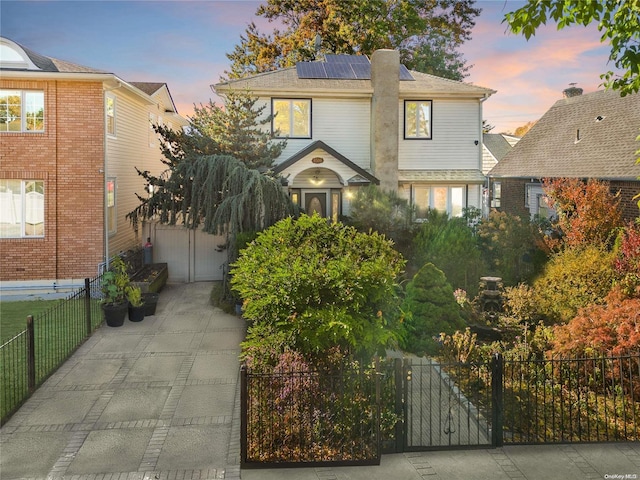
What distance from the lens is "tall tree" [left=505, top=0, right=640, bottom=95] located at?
954cm

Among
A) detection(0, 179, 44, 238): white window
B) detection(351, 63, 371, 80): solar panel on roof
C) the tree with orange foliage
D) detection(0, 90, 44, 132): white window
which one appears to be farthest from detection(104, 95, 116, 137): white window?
the tree with orange foliage

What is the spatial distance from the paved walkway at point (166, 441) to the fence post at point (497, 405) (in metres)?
0.17

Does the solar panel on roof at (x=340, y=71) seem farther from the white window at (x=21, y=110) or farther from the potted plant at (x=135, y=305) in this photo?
the potted plant at (x=135, y=305)

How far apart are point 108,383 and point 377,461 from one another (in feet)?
17.7

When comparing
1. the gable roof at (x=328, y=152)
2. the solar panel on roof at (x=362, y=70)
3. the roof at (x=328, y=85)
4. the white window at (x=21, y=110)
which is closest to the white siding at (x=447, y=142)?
the roof at (x=328, y=85)

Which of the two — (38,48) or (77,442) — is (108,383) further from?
(38,48)

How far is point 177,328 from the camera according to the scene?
14.4 m

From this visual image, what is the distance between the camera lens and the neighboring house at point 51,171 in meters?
17.7

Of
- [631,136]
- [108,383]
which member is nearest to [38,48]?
[108,383]

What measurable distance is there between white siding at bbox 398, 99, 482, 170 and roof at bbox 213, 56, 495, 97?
0.56 meters

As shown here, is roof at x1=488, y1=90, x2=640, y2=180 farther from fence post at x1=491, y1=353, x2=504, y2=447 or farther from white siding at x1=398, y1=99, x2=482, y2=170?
fence post at x1=491, y1=353, x2=504, y2=447

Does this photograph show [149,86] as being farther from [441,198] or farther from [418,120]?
[441,198]

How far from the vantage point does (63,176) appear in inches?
709

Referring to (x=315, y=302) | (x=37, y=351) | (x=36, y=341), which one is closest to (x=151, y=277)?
(x=36, y=341)
